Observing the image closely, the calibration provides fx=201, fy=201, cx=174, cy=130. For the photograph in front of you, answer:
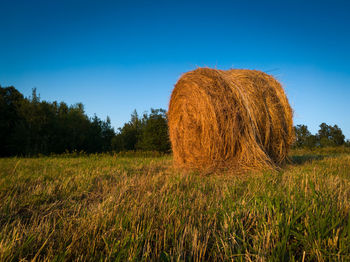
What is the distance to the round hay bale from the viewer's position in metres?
4.30

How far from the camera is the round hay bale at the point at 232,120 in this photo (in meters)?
4.30

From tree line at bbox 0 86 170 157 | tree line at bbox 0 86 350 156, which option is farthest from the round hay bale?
tree line at bbox 0 86 170 157

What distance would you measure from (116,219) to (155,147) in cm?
1341

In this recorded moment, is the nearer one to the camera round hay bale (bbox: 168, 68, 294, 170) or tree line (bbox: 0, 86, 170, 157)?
round hay bale (bbox: 168, 68, 294, 170)

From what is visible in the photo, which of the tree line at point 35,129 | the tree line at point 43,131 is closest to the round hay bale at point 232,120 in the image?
the tree line at point 43,131

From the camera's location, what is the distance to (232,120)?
14.0 ft

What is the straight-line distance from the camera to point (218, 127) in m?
4.34

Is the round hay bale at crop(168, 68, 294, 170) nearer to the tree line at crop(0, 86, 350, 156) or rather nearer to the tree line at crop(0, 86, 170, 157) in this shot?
the tree line at crop(0, 86, 350, 156)

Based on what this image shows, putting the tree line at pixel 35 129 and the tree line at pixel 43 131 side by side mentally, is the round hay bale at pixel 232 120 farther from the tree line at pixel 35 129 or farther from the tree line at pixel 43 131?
the tree line at pixel 35 129

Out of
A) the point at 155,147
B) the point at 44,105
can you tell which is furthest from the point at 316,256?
the point at 44,105

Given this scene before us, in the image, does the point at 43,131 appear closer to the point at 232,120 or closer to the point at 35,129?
the point at 35,129

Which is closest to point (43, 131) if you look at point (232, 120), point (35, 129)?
point (35, 129)

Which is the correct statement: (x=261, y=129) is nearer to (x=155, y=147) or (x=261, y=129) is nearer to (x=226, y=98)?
(x=226, y=98)

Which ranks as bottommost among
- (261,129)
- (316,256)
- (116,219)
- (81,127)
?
(316,256)
